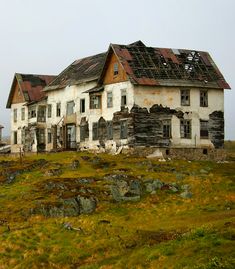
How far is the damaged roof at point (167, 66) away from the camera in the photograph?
67188mm

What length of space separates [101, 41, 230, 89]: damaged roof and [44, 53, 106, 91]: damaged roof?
474 centimetres

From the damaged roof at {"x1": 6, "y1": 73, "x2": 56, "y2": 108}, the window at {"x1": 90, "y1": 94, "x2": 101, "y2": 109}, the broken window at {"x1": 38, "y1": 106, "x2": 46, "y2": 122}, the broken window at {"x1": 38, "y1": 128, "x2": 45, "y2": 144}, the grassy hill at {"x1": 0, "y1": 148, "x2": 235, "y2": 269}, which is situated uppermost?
the damaged roof at {"x1": 6, "y1": 73, "x2": 56, "y2": 108}

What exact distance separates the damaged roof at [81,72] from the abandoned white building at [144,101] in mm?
220

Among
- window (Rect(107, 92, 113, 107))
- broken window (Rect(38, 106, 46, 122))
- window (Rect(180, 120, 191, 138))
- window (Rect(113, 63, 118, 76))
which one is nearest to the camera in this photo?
window (Rect(180, 120, 191, 138))

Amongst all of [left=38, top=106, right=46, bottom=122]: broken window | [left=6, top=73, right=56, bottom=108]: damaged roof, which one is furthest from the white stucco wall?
[left=6, top=73, right=56, bottom=108]: damaged roof

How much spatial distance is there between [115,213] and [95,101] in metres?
30.1

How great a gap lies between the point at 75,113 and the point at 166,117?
14003 mm

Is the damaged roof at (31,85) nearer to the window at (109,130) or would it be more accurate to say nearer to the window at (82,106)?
the window at (82,106)

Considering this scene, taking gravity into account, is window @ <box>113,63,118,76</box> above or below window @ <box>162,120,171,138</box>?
above

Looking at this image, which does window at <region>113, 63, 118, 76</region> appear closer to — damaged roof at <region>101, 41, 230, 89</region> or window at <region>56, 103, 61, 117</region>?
damaged roof at <region>101, 41, 230, 89</region>

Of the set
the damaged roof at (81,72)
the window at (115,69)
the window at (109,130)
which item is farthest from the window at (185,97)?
the damaged roof at (81,72)

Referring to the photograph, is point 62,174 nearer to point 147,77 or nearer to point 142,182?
point 142,182

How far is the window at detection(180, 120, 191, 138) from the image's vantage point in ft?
223

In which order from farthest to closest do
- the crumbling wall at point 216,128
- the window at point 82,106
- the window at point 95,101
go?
1. the window at point 82,106
2. the window at point 95,101
3. the crumbling wall at point 216,128
